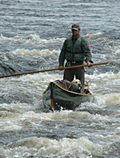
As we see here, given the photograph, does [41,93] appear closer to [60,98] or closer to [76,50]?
→ [60,98]

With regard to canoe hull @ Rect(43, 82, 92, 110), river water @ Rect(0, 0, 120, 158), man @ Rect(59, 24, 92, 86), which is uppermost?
man @ Rect(59, 24, 92, 86)

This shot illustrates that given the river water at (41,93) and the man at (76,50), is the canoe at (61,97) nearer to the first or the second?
the river water at (41,93)

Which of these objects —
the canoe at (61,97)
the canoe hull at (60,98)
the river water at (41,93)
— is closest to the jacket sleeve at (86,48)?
the canoe at (61,97)

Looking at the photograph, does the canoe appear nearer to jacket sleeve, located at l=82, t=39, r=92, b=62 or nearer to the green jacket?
the green jacket

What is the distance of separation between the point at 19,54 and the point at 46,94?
937cm

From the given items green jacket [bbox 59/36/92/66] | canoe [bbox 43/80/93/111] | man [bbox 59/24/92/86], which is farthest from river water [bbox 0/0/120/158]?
green jacket [bbox 59/36/92/66]

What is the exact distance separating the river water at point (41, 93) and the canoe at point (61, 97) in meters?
0.20

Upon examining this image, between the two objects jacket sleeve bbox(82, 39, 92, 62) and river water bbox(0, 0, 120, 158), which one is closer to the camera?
river water bbox(0, 0, 120, 158)

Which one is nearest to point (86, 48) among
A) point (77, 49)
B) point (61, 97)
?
point (77, 49)

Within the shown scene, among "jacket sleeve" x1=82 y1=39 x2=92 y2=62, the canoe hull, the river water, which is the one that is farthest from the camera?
"jacket sleeve" x1=82 y1=39 x2=92 y2=62

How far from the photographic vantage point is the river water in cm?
861

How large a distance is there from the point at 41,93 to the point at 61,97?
3.20 meters

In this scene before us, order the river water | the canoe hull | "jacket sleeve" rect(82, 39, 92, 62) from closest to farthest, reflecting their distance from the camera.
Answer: the river water, the canoe hull, "jacket sleeve" rect(82, 39, 92, 62)

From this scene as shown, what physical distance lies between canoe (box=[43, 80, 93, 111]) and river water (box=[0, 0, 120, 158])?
0.66ft
